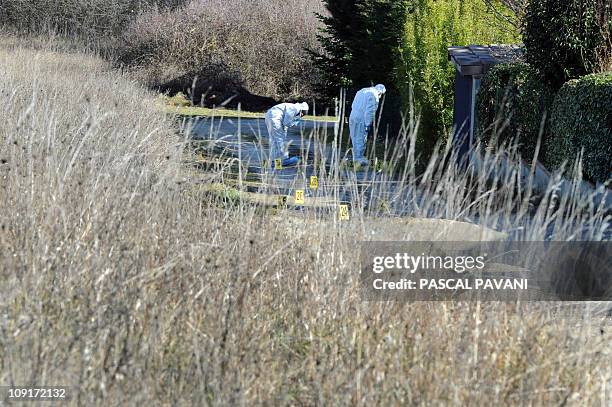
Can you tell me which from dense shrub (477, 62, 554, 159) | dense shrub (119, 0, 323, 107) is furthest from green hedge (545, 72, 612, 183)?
dense shrub (119, 0, 323, 107)

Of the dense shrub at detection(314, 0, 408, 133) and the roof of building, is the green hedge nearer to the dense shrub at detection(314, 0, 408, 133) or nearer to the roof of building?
the roof of building

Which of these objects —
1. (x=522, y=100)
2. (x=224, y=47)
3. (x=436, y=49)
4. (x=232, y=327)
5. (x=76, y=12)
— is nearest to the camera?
(x=232, y=327)

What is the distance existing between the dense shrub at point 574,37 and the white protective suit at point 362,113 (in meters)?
2.61

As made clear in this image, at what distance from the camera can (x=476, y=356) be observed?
13.0 ft

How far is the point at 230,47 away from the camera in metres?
29.3

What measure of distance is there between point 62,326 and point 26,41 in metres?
18.1

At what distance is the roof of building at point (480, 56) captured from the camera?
13270mm

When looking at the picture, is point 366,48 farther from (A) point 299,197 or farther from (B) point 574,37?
(A) point 299,197

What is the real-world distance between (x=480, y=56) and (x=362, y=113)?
1.73 metres

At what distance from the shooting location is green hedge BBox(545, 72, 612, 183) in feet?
29.3

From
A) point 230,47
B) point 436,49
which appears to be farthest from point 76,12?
point 436,49

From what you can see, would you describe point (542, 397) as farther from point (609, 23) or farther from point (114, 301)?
point (609, 23)

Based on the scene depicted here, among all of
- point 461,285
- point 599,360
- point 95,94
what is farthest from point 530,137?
point 599,360

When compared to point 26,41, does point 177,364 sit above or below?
below
